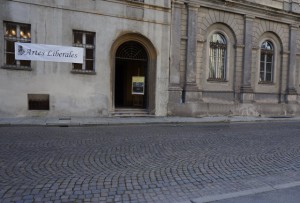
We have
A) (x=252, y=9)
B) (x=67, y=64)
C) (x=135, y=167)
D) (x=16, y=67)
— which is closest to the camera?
(x=135, y=167)

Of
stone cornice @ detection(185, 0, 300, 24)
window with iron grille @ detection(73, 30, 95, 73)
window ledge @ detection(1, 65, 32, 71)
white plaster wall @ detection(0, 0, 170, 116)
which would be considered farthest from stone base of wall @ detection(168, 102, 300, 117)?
window ledge @ detection(1, 65, 32, 71)

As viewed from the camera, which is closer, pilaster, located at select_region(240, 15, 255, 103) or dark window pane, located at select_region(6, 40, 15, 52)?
dark window pane, located at select_region(6, 40, 15, 52)

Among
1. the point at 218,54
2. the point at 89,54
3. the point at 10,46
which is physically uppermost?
the point at 218,54

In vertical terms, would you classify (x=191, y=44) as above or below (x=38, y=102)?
above

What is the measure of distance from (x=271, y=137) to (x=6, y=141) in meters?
8.83

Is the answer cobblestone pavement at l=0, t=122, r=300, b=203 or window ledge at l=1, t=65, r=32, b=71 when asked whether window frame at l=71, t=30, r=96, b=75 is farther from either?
cobblestone pavement at l=0, t=122, r=300, b=203

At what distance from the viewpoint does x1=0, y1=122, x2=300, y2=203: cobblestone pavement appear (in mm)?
4500

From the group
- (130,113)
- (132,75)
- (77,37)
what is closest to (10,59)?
(77,37)

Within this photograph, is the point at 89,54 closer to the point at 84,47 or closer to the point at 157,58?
the point at 84,47

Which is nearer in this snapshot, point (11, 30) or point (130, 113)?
point (11, 30)

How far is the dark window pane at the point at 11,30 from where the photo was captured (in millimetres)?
13227

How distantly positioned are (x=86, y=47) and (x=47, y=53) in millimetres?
1988

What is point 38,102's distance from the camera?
13773 millimetres

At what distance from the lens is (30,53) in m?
13.4
